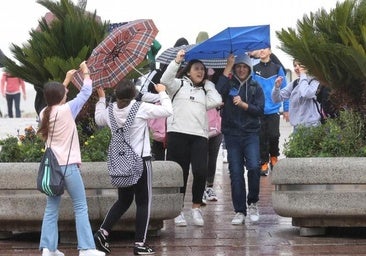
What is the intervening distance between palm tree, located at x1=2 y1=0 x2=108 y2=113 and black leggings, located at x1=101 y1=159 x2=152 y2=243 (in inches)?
69.0

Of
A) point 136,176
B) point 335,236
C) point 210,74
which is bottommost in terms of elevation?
point 335,236

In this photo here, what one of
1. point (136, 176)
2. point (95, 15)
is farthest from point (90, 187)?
point (95, 15)

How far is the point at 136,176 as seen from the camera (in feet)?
31.0

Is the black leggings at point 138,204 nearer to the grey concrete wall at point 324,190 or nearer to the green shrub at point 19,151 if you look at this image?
the green shrub at point 19,151

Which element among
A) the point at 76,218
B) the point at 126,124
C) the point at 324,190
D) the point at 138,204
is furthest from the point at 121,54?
the point at 324,190

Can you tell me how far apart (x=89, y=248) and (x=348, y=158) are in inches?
96.6

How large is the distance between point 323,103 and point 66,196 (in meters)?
3.75

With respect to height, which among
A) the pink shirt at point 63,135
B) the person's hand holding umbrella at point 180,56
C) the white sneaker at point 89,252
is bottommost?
the white sneaker at point 89,252

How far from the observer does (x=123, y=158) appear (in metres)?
9.48

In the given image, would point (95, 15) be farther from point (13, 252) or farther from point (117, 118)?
point (13, 252)

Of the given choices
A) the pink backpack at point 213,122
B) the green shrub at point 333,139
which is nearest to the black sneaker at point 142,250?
the green shrub at point 333,139

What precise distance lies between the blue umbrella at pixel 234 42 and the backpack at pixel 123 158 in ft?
5.25

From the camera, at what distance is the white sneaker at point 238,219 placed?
1119cm

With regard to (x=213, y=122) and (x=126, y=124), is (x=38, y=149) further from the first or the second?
(x=213, y=122)
